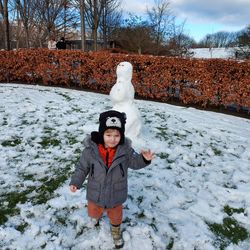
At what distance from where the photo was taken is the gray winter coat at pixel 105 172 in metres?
3.03

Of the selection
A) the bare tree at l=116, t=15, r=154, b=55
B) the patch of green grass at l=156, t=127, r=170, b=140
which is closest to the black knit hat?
the patch of green grass at l=156, t=127, r=170, b=140

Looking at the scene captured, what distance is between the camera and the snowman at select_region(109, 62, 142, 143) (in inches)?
222

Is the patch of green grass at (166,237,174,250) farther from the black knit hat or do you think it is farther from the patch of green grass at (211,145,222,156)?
the patch of green grass at (211,145,222,156)

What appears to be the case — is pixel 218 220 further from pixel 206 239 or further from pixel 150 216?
pixel 150 216

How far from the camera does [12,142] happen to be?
5.80 m

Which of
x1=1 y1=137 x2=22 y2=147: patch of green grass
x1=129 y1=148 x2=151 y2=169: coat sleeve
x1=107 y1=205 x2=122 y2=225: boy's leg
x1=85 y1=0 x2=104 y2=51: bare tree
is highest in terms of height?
x1=85 y1=0 x2=104 y2=51: bare tree

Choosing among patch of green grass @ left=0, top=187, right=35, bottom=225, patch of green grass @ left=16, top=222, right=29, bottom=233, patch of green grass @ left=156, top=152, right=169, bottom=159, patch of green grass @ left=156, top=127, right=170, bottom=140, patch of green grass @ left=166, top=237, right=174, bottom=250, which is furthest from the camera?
patch of green grass @ left=156, top=127, right=170, bottom=140

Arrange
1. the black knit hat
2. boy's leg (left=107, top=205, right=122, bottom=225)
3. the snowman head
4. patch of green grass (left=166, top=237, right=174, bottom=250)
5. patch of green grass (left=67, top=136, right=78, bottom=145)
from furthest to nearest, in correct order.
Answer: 1. patch of green grass (left=67, top=136, right=78, bottom=145)
2. the snowman head
3. patch of green grass (left=166, top=237, right=174, bottom=250)
4. boy's leg (left=107, top=205, right=122, bottom=225)
5. the black knit hat

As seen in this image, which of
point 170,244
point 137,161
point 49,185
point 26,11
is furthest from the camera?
point 26,11

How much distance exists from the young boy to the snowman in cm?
264

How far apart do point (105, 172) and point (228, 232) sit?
1.68 metres

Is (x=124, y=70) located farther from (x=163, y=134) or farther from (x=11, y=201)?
(x=11, y=201)

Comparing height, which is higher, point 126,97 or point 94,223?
point 126,97

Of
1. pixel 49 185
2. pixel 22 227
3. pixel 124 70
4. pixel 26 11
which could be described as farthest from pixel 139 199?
pixel 26 11
